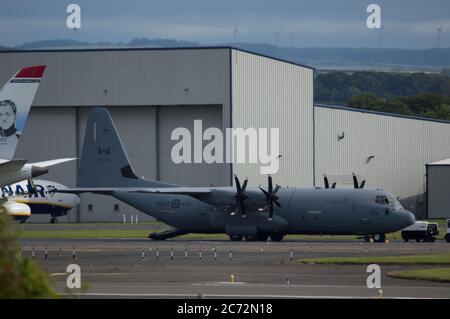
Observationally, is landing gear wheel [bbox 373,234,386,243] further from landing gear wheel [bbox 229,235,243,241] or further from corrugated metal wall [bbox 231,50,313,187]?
corrugated metal wall [bbox 231,50,313,187]

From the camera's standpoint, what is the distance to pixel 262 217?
58969 mm

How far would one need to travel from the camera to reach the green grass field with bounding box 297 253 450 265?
131ft

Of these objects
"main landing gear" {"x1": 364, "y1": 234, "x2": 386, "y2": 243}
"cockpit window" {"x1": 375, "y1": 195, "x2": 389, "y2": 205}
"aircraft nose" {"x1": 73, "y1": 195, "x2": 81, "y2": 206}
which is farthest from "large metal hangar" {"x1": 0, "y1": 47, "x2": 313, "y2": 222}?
"cockpit window" {"x1": 375, "y1": 195, "x2": 389, "y2": 205}

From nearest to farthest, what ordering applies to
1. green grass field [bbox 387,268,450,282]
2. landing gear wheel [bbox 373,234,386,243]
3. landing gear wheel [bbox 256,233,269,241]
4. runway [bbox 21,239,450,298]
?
runway [bbox 21,239,450,298]
green grass field [bbox 387,268,450,282]
landing gear wheel [bbox 373,234,386,243]
landing gear wheel [bbox 256,233,269,241]

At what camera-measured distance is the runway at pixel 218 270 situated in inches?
1120

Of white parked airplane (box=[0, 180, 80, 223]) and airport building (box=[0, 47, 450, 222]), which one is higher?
airport building (box=[0, 47, 450, 222])

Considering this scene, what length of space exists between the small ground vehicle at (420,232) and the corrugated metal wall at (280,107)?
22728 millimetres

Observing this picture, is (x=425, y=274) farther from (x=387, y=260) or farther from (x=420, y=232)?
(x=420, y=232)

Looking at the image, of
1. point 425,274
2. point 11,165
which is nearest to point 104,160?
point 11,165

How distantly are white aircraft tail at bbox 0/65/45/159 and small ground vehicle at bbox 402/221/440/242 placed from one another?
28373 mm

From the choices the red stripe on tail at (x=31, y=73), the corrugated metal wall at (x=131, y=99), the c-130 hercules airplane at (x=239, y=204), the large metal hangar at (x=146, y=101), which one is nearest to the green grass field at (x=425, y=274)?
the red stripe on tail at (x=31, y=73)

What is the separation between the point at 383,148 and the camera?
99875mm
